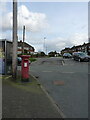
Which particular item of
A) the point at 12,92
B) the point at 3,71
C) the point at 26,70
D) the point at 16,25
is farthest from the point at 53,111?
the point at 3,71

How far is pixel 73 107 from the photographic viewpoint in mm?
5246

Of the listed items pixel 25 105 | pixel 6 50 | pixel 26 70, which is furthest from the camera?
pixel 6 50

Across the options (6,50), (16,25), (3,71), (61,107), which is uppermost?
(16,25)

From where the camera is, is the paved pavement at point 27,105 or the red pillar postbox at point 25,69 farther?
the red pillar postbox at point 25,69

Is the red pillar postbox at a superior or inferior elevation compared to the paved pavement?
superior

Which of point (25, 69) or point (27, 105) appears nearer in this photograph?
point (27, 105)

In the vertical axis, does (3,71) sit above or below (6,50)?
below

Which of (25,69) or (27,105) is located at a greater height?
(25,69)

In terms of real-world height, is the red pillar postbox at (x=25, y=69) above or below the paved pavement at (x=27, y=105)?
above

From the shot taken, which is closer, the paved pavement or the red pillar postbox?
the paved pavement

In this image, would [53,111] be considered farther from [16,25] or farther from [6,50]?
[6,50]

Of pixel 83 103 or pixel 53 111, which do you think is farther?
pixel 83 103

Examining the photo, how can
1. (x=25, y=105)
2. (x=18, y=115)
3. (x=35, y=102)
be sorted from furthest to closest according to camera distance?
(x=35, y=102), (x=25, y=105), (x=18, y=115)

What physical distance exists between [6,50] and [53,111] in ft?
21.3
